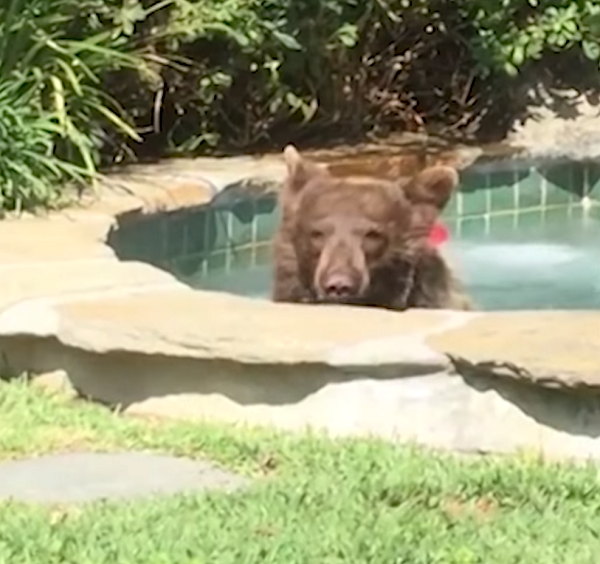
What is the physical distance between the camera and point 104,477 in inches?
197

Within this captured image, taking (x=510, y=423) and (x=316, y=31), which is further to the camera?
(x=316, y=31)

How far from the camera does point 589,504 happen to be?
472cm

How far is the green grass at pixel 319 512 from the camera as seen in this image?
4289 millimetres

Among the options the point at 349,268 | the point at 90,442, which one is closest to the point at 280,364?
the point at 90,442

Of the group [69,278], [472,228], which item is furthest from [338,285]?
[472,228]

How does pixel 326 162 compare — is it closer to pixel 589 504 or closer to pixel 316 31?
pixel 316 31

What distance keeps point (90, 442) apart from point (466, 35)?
7.38 metres

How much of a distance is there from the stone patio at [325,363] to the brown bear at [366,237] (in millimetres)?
678

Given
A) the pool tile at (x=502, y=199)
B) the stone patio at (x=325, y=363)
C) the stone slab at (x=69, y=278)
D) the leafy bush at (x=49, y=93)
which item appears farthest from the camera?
the pool tile at (x=502, y=199)

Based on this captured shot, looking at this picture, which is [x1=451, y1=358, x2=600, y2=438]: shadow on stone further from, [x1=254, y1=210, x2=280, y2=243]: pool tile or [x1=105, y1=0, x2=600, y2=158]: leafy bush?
[x1=105, y1=0, x2=600, y2=158]: leafy bush

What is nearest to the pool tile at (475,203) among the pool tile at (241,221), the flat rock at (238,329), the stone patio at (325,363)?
the pool tile at (241,221)

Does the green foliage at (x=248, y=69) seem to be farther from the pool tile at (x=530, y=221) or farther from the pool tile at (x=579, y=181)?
A: the pool tile at (x=530, y=221)

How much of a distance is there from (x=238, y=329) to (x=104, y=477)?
2.66 feet

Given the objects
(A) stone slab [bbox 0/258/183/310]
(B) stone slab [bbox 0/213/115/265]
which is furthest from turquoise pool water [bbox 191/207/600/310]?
(A) stone slab [bbox 0/258/183/310]
